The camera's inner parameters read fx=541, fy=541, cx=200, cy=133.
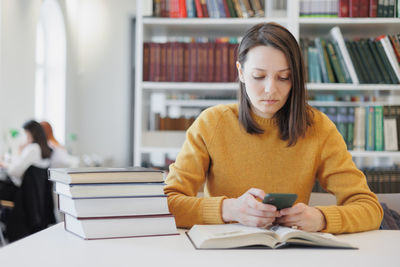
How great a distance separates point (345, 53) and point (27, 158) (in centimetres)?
Result: 264

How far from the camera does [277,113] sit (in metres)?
1.56

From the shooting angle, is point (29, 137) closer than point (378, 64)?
No

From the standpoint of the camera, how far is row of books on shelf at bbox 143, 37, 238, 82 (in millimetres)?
3023

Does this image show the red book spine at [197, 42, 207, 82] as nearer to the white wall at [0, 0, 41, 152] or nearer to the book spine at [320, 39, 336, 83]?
the book spine at [320, 39, 336, 83]

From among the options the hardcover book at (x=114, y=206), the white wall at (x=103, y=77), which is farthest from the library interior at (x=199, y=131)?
the white wall at (x=103, y=77)

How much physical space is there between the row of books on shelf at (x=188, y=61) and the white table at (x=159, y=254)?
6.55ft

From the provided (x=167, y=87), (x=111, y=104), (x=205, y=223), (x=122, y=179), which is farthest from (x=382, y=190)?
(x=111, y=104)

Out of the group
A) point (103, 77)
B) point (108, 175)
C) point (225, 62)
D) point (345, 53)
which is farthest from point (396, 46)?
point (103, 77)

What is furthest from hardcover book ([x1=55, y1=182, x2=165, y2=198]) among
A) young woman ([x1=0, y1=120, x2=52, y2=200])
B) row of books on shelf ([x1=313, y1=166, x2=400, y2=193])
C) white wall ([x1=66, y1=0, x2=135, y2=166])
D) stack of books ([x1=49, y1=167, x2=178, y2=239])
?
white wall ([x1=66, y1=0, x2=135, y2=166])

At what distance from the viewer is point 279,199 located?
3.64ft

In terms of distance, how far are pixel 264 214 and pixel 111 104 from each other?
6540mm

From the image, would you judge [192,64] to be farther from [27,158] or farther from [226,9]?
[27,158]

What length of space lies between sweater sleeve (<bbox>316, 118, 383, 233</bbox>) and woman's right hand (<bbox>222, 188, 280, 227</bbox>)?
0.18 metres

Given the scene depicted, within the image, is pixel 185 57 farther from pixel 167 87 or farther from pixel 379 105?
pixel 379 105
